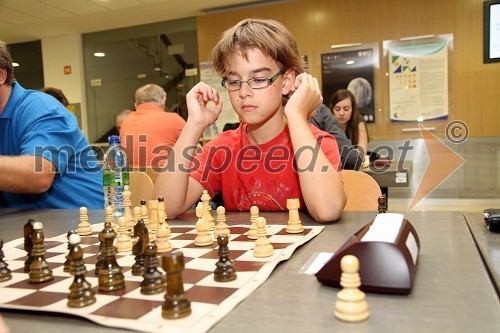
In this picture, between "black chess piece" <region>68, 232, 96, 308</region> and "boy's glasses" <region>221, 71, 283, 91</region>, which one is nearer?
"black chess piece" <region>68, 232, 96, 308</region>

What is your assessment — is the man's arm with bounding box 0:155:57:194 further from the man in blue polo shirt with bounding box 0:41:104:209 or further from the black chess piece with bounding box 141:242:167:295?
the black chess piece with bounding box 141:242:167:295

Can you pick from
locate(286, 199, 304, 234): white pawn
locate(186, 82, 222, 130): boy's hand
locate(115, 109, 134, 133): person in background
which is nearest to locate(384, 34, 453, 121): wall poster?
locate(115, 109, 134, 133): person in background

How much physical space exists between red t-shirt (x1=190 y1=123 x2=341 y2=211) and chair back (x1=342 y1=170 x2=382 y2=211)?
0.16 metres

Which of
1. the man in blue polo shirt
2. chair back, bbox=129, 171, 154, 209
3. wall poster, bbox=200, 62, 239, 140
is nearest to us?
the man in blue polo shirt

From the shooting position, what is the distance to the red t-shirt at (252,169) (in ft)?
5.55

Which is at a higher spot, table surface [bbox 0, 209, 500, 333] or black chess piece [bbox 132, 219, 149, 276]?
black chess piece [bbox 132, 219, 149, 276]

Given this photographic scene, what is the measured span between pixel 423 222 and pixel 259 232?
56 cm

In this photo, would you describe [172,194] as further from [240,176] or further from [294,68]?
[294,68]

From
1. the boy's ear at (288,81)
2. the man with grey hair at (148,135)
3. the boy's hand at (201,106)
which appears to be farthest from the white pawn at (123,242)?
the man with grey hair at (148,135)

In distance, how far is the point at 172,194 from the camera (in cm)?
159

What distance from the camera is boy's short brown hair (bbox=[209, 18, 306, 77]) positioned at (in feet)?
5.22

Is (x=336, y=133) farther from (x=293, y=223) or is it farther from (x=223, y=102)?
(x=223, y=102)

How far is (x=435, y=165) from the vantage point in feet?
18.5

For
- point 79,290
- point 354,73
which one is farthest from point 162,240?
point 354,73
